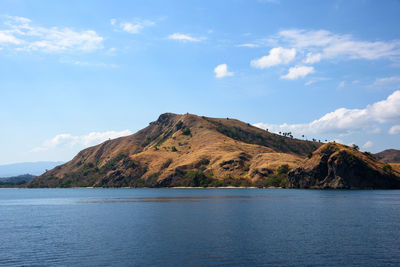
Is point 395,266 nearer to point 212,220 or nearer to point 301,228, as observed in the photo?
point 301,228

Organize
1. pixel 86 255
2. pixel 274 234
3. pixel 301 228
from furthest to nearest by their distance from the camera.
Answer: pixel 301 228 → pixel 274 234 → pixel 86 255

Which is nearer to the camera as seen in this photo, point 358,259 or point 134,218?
point 358,259

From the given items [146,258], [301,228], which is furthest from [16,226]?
[301,228]

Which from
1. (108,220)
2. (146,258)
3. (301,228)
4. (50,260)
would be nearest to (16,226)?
(108,220)

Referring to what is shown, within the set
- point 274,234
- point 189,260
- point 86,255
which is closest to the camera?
point 189,260

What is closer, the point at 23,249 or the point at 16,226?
the point at 23,249

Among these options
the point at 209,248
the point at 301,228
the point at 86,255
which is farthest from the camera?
the point at 301,228

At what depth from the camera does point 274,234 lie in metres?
71.9

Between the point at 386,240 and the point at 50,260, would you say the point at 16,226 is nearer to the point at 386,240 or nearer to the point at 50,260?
the point at 50,260

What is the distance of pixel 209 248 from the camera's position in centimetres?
5925

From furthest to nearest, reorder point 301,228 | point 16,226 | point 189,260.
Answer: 1. point 16,226
2. point 301,228
3. point 189,260

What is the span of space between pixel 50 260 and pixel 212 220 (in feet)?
156

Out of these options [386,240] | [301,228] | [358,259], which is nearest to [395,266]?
[358,259]

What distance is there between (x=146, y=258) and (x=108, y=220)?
47.7m
